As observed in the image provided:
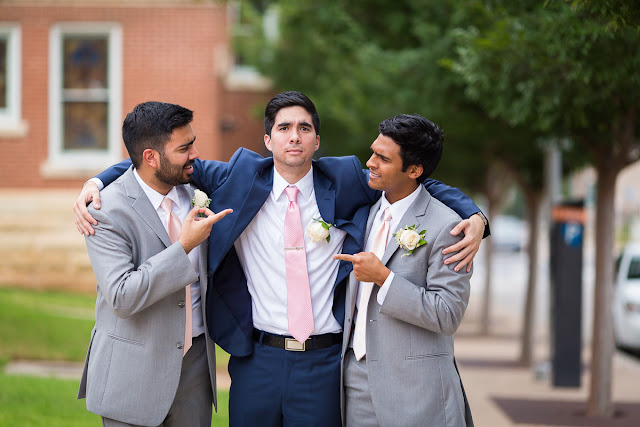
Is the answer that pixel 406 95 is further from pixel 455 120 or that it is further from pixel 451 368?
pixel 451 368

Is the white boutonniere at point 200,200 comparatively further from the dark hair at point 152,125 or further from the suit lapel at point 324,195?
the suit lapel at point 324,195

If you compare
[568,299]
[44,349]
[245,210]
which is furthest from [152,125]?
[44,349]

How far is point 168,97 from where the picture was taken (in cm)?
1577

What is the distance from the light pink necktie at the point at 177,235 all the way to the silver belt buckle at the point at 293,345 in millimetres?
445

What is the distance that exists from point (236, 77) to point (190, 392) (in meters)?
14.0

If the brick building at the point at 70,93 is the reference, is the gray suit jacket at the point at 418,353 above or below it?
below

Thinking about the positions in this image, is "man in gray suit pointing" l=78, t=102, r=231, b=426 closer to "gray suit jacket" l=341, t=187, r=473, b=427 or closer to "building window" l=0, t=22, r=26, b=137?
"gray suit jacket" l=341, t=187, r=473, b=427

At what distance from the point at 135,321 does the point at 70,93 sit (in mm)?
12845

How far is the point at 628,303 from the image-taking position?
1302cm

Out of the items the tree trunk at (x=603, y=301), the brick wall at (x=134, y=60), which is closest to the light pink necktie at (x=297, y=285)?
the tree trunk at (x=603, y=301)

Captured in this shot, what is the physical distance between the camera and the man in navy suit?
388cm

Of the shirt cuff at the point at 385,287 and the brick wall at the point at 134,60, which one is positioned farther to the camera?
the brick wall at the point at 134,60

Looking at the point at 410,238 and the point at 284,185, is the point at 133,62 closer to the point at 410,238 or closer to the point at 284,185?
the point at 284,185

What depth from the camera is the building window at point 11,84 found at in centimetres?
1543
